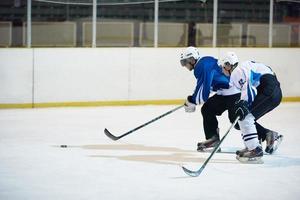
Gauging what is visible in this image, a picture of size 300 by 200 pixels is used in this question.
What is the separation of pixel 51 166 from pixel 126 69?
170 inches

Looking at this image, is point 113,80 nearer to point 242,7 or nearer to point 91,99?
point 91,99

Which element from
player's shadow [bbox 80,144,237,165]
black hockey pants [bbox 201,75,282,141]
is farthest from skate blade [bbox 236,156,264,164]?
black hockey pants [bbox 201,75,282,141]

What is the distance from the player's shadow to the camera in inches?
A: 234

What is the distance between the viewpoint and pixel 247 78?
5.66 metres

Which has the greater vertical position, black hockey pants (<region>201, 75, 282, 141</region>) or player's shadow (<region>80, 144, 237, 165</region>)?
black hockey pants (<region>201, 75, 282, 141</region>)

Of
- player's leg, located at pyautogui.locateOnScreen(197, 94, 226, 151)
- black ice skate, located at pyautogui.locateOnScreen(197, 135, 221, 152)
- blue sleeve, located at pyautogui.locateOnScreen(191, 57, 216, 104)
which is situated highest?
blue sleeve, located at pyautogui.locateOnScreen(191, 57, 216, 104)

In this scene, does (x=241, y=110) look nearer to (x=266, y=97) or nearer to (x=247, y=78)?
(x=247, y=78)

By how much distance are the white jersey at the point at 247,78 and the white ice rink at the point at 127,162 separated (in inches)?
21.0

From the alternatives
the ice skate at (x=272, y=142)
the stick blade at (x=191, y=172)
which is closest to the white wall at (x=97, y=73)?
the ice skate at (x=272, y=142)

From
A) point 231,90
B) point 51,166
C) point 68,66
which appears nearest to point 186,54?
point 231,90

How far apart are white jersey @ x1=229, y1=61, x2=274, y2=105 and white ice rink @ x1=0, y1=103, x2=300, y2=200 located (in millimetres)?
534

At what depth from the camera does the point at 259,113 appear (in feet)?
19.2

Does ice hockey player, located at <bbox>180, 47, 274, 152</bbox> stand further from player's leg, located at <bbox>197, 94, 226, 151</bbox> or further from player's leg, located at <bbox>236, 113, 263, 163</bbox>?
player's leg, located at <bbox>236, 113, 263, 163</bbox>

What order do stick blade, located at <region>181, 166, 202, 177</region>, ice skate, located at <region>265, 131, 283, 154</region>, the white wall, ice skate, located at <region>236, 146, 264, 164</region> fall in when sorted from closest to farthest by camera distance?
stick blade, located at <region>181, 166, 202, 177</region> < ice skate, located at <region>236, 146, 264, 164</region> < ice skate, located at <region>265, 131, 283, 154</region> < the white wall
